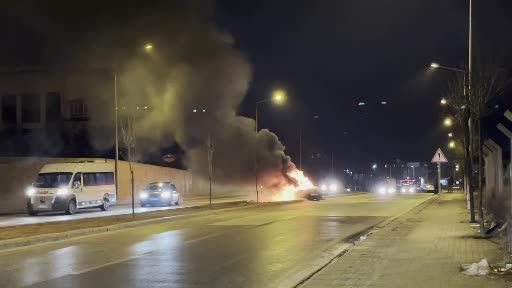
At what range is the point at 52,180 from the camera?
27.2m

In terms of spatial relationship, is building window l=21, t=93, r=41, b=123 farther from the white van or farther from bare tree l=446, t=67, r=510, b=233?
bare tree l=446, t=67, r=510, b=233

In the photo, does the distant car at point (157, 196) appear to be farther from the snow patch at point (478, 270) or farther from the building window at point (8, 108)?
the building window at point (8, 108)

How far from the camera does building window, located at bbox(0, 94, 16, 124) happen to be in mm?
57500

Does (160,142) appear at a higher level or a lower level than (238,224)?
higher

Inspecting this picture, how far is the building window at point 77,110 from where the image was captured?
54.4m

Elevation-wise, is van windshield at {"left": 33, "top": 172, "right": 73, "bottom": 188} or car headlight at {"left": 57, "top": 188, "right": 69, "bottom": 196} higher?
van windshield at {"left": 33, "top": 172, "right": 73, "bottom": 188}

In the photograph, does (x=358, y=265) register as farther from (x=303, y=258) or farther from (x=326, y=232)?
(x=326, y=232)

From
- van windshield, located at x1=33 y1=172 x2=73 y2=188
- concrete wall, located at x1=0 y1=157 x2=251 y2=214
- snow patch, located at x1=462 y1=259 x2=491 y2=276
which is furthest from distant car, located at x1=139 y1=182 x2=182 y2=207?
snow patch, located at x1=462 y1=259 x2=491 y2=276

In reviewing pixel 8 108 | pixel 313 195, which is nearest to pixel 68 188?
pixel 313 195

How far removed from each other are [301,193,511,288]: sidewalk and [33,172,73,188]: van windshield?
1558cm

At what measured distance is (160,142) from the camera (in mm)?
54344

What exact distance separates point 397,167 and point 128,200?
95069mm

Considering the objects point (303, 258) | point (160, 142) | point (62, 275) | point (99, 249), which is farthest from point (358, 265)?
point (160, 142)

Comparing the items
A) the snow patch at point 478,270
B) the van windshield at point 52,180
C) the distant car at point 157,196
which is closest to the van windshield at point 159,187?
the distant car at point 157,196
